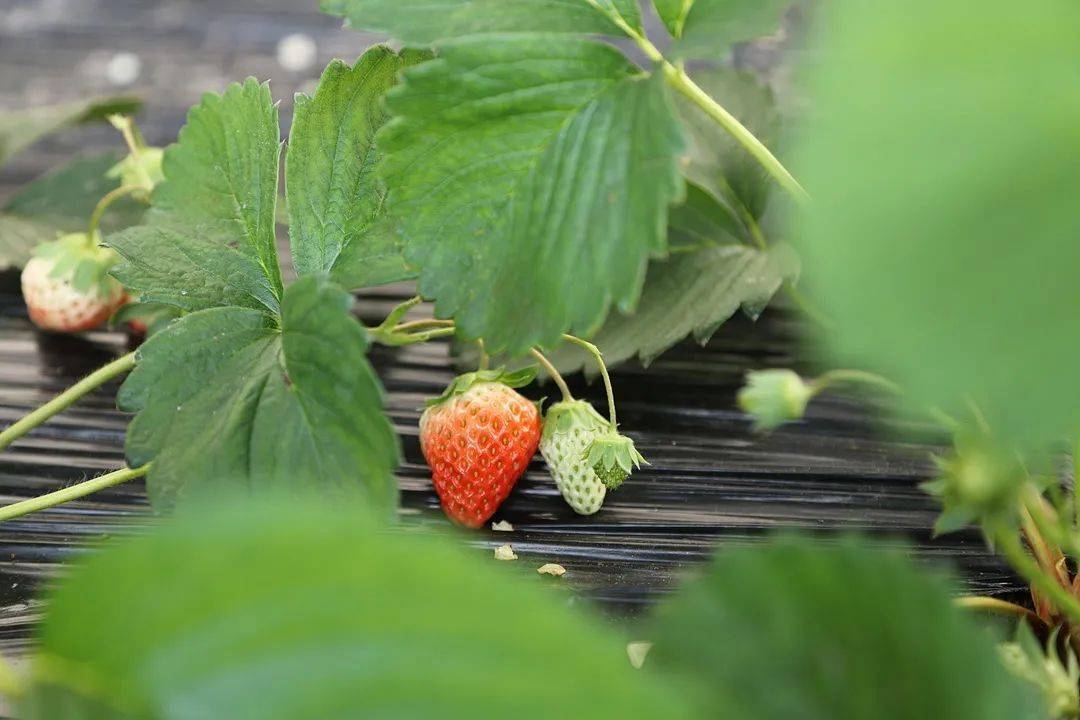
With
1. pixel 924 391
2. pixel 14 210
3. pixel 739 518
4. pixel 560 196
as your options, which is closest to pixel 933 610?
pixel 924 391

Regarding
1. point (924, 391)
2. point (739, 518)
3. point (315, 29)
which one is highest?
point (315, 29)

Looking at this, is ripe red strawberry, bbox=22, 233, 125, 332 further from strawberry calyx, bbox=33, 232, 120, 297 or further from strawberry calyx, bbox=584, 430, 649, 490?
strawberry calyx, bbox=584, 430, 649, 490

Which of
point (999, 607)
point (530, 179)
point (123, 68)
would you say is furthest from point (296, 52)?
point (999, 607)

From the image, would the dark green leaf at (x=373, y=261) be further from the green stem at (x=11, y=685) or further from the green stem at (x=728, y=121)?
the green stem at (x=11, y=685)

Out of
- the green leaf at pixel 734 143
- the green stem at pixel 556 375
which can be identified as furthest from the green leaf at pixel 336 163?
the green leaf at pixel 734 143

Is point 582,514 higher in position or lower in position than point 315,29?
lower

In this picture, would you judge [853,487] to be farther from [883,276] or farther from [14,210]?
[14,210]

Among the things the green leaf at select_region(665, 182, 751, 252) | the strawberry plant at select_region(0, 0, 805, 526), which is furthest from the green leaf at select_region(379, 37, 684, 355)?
the green leaf at select_region(665, 182, 751, 252)

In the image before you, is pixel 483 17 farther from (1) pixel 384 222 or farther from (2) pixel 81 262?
(2) pixel 81 262
